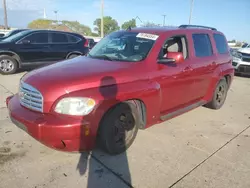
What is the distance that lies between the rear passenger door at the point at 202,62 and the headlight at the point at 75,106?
7.88 feet

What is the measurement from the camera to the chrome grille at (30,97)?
2947mm

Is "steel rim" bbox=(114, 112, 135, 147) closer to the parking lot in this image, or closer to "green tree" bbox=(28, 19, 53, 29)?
the parking lot

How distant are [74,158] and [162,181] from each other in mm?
1230

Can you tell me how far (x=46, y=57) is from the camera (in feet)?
31.2

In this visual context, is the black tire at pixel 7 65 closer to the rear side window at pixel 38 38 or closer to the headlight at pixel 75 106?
the rear side window at pixel 38 38

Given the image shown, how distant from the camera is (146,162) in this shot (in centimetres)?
328

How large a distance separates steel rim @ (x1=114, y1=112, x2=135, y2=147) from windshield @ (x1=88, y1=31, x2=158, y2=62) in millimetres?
906

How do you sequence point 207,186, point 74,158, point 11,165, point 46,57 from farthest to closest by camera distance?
point 46,57
point 74,158
point 11,165
point 207,186

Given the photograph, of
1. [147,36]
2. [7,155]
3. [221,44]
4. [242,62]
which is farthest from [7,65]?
[242,62]

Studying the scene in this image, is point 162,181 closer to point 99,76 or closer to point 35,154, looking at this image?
point 99,76

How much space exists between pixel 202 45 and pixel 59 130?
3414mm

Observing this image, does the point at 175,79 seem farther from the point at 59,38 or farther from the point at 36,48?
the point at 59,38

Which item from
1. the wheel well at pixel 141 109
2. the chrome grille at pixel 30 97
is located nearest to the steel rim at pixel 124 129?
the wheel well at pixel 141 109

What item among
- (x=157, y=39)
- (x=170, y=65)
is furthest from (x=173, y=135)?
(x=157, y=39)
